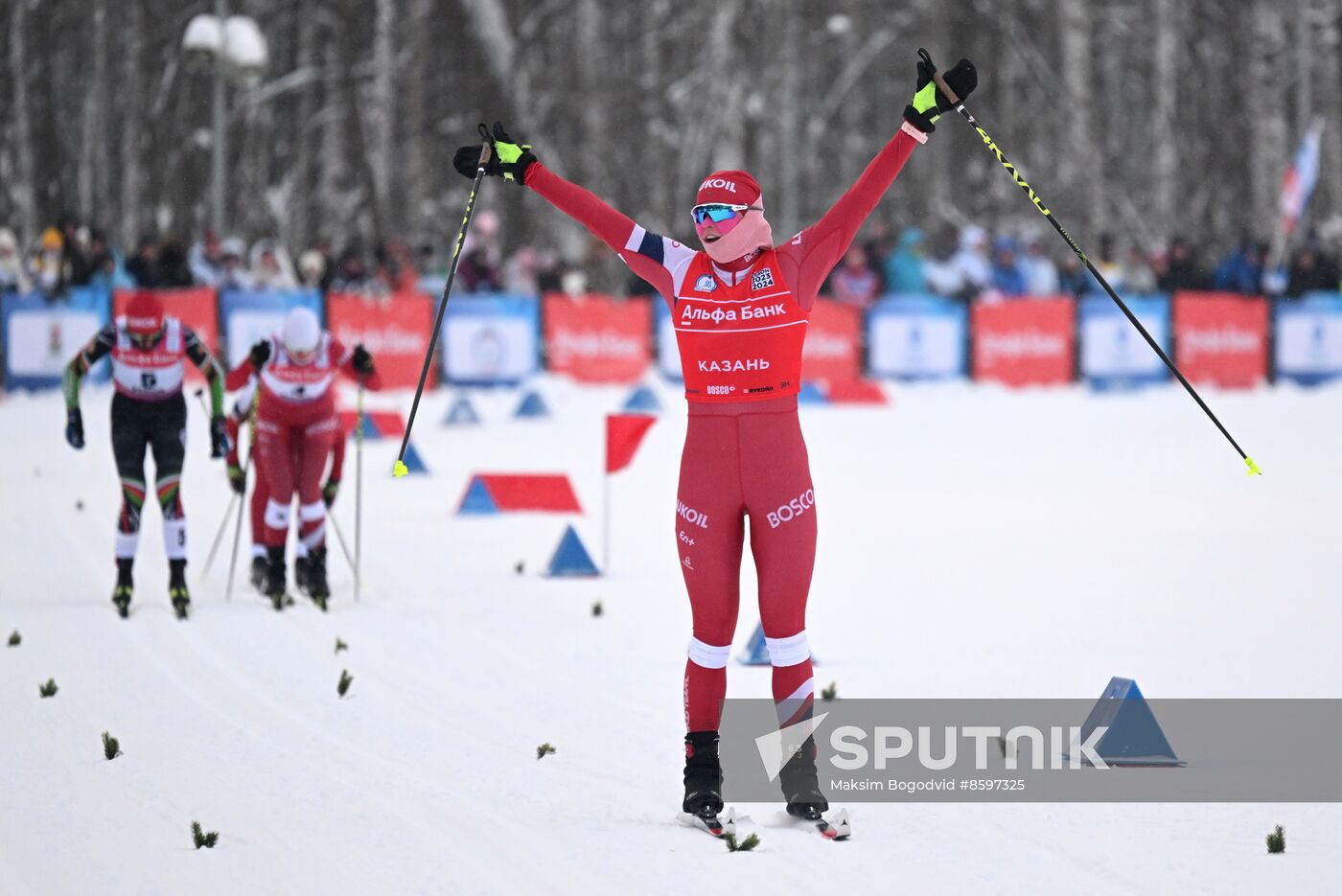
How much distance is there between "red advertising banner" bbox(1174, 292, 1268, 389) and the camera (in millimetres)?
26688

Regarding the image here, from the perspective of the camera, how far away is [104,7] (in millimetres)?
35875

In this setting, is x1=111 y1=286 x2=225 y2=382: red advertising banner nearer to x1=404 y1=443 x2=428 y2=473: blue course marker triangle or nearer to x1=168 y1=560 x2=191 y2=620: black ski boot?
x1=404 y1=443 x2=428 y2=473: blue course marker triangle

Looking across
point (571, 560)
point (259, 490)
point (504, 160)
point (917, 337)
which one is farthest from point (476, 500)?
point (917, 337)

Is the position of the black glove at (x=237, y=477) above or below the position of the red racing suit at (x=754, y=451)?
below

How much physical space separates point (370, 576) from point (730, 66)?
21.6 meters

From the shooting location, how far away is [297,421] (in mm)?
11875

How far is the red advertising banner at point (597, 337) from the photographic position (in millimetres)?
25328

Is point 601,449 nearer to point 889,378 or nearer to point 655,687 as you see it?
point 889,378

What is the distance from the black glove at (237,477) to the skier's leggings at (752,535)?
603 cm

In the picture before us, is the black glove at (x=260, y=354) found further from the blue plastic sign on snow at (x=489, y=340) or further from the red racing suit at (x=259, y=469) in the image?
the blue plastic sign on snow at (x=489, y=340)

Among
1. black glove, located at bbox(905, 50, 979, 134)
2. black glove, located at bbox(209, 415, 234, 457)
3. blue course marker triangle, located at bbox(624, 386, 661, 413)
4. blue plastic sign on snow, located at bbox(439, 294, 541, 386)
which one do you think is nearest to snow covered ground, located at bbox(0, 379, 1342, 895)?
black glove, located at bbox(209, 415, 234, 457)

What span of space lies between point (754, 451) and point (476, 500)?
8.86 meters

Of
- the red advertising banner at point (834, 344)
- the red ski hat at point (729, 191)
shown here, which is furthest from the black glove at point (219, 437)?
the red advertising banner at point (834, 344)

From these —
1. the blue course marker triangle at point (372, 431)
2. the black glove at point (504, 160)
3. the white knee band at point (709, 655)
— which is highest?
the black glove at point (504, 160)
